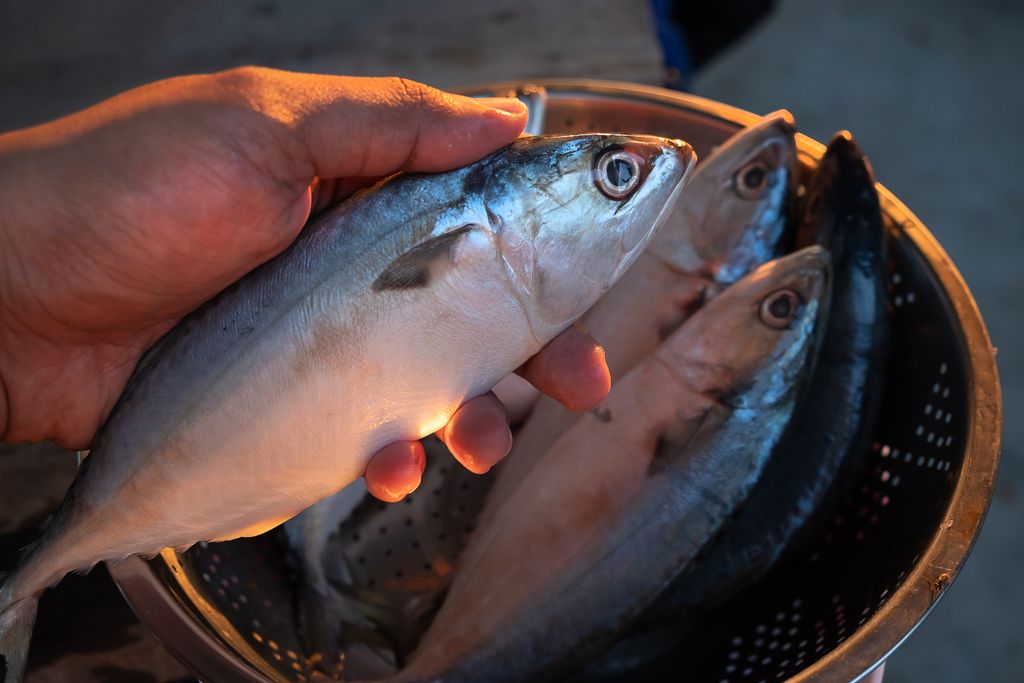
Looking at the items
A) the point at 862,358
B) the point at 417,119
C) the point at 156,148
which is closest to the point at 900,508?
the point at 862,358

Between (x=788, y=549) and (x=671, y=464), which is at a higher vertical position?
(x=671, y=464)

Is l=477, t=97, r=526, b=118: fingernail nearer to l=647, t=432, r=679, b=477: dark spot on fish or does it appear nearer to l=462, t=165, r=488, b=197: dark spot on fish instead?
l=462, t=165, r=488, b=197: dark spot on fish

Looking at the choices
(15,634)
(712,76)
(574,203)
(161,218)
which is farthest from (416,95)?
(712,76)

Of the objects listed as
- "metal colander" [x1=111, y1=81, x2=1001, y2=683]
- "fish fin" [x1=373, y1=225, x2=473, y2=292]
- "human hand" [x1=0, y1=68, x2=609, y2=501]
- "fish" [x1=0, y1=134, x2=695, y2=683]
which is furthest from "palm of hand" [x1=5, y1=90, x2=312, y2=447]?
"metal colander" [x1=111, y1=81, x2=1001, y2=683]

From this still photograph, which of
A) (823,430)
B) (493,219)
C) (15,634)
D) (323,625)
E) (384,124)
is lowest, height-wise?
(323,625)

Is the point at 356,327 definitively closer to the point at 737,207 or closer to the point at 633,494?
the point at 633,494
